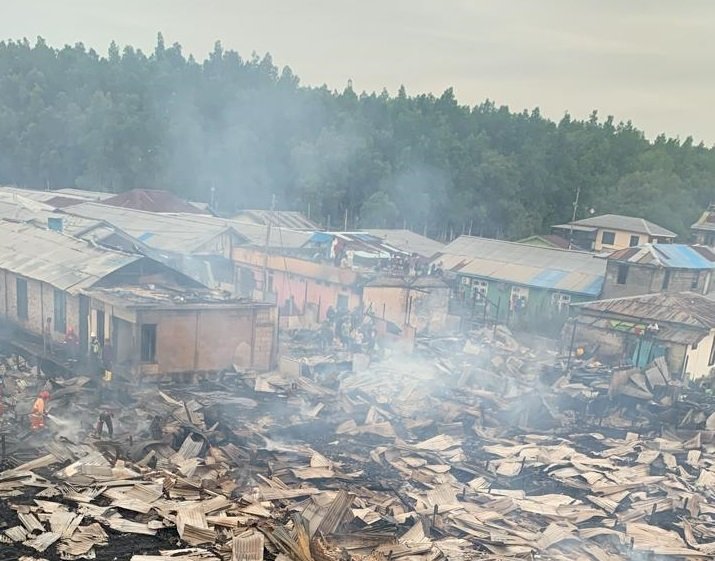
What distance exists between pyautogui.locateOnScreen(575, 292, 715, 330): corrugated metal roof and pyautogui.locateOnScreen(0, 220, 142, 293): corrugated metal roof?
18.0 meters

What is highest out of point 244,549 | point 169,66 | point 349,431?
point 169,66

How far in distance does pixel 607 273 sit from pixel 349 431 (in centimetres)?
2069

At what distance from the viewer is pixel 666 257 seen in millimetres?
33312

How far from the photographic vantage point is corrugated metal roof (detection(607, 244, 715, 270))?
107 ft

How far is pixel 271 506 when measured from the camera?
1252cm

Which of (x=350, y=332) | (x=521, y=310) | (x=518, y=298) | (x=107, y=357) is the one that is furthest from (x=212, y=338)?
(x=518, y=298)

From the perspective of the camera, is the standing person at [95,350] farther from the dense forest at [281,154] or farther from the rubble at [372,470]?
the dense forest at [281,154]

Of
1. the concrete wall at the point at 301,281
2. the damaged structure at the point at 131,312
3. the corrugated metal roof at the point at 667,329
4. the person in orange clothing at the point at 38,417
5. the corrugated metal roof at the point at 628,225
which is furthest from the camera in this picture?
the corrugated metal roof at the point at 628,225

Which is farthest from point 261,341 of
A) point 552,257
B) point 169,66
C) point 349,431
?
point 169,66

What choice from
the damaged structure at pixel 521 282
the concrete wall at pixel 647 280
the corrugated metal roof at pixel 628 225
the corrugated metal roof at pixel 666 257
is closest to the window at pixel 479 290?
the damaged structure at pixel 521 282

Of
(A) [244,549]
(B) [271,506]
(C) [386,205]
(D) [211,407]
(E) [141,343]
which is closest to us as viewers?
(A) [244,549]

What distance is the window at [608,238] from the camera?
54.7 meters

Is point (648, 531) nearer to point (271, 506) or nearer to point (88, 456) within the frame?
point (271, 506)

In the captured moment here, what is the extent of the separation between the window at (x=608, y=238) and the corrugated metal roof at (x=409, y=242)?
15101 mm
